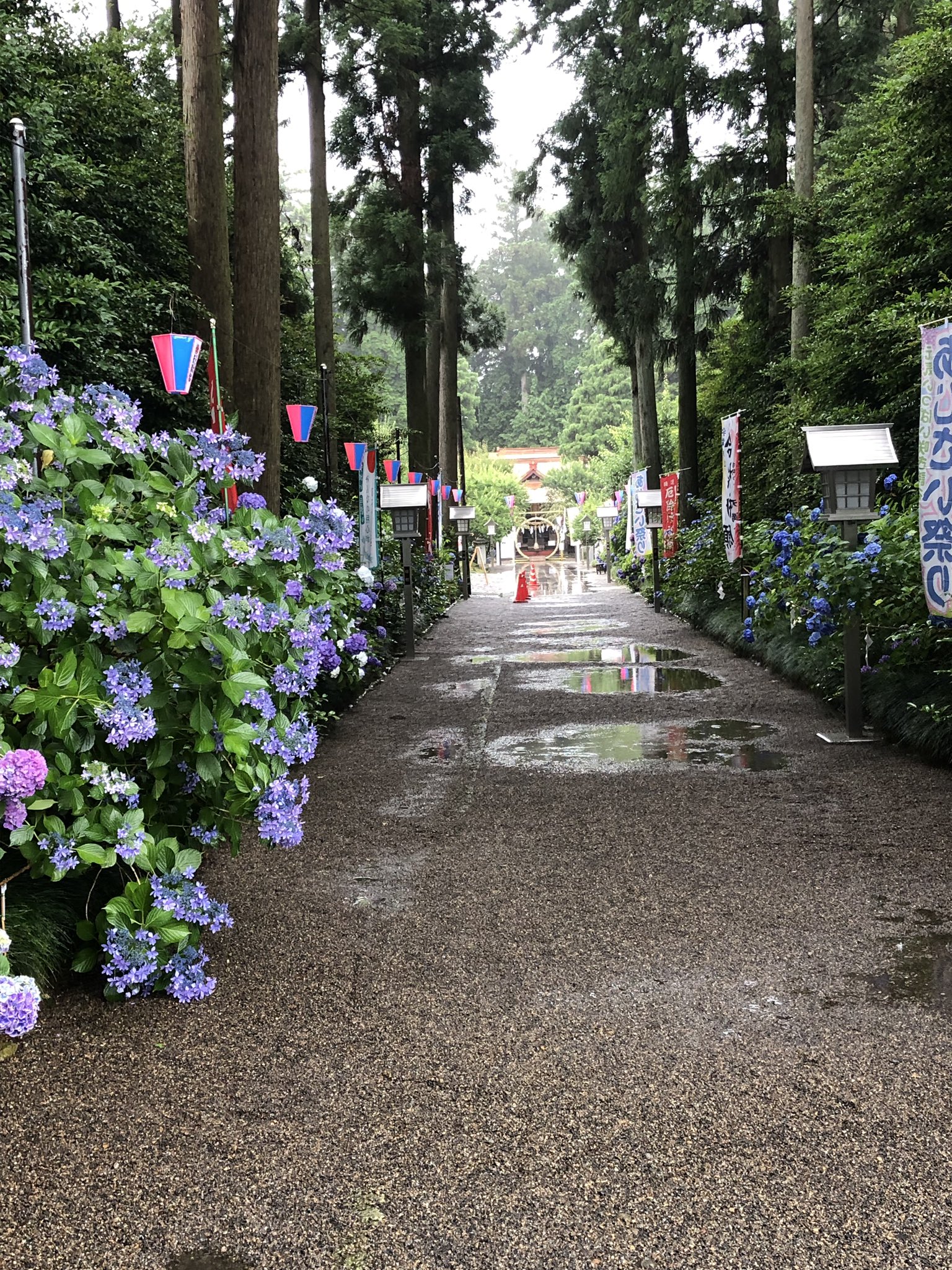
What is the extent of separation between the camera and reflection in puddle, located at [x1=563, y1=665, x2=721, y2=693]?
10172mm

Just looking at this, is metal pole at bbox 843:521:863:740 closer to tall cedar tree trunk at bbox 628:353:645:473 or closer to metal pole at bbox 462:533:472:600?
Result: tall cedar tree trunk at bbox 628:353:645:473

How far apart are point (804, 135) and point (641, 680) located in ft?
23.2

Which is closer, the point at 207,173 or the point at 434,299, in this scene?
the point at 207,173

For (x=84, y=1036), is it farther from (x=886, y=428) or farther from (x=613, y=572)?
(x=613, y=572)

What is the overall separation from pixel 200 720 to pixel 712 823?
3016mm

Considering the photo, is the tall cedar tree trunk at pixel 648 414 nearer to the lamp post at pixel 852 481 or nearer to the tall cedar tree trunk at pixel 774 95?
the tall cedar tree trunk at pixel 774 95

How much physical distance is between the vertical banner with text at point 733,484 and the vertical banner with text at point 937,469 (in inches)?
261

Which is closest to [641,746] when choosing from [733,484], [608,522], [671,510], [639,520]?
[733,484]

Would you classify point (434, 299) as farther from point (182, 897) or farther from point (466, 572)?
point (182, 897)

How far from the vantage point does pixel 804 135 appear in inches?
527

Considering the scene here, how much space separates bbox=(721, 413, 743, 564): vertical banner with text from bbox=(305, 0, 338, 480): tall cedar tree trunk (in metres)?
5.35

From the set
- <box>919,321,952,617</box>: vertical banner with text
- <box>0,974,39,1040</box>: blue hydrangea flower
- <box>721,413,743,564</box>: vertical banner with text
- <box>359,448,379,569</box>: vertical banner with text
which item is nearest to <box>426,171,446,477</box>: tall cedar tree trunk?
<box>721,413,743,564</box>: vertical banner with text

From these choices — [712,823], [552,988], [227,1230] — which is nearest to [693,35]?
[712,823]

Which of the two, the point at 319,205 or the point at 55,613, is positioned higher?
the point at 319,205
